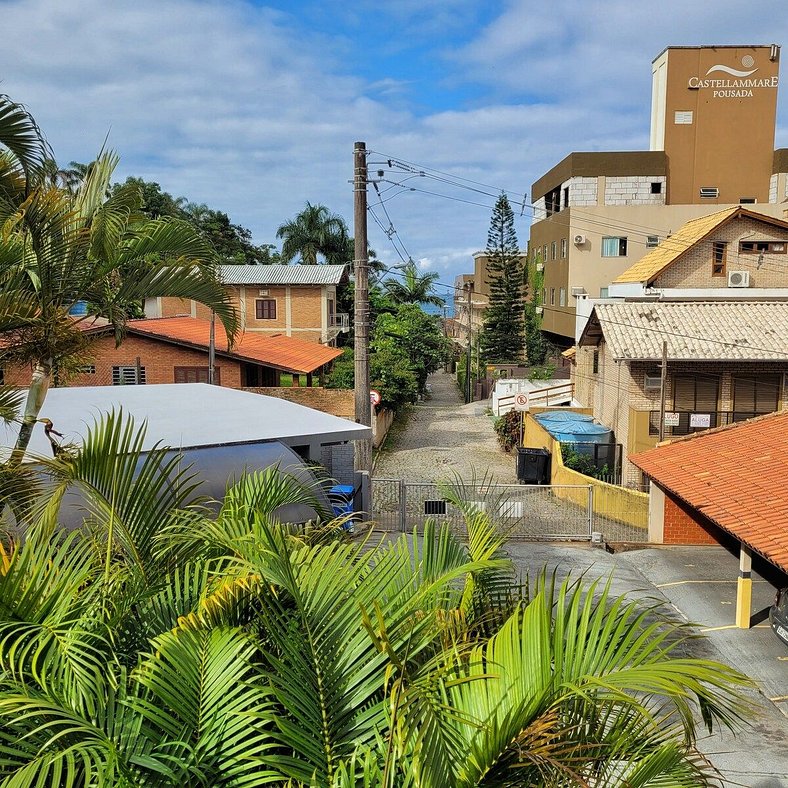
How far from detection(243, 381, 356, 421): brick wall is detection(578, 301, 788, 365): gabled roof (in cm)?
908

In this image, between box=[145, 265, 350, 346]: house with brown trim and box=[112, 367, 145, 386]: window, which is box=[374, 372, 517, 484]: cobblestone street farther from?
box=[112, 367, 145, 386]: window

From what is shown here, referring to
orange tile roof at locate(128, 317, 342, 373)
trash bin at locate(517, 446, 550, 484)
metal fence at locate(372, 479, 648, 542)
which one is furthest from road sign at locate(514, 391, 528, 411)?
metal fence at locate(372, 479, 648, 542)

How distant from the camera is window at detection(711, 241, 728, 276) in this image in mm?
28438

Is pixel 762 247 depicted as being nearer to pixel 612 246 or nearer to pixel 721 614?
pixel 612 246

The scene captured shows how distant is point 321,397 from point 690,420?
12.6 m

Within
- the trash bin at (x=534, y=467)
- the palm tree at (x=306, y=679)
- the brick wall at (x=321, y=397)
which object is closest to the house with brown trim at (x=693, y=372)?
the trash bin at (x=534, y=467)

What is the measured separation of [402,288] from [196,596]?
44.7 meters

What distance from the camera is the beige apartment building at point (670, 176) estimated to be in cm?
4103

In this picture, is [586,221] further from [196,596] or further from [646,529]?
[196,596]

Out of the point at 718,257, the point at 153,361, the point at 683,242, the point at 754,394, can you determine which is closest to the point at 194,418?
the point at 754,394

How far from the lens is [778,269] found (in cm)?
2816

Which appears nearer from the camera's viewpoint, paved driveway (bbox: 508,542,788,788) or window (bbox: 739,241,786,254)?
paved driveway (bbox: 508,542,788,788)

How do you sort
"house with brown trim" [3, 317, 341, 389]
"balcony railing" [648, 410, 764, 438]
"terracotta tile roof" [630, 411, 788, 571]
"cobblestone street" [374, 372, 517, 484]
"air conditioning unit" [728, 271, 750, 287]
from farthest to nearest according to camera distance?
"house with brown trim" [3, 317, 341, 389] < "air conditioning unit" [728, 271, 750, 287] < "cobblestone street" [374, 372, 517, 484] < "balcony railing" [648, 410, 764, 438] < "terracotta tile roof" [630, 411, 788, 571]

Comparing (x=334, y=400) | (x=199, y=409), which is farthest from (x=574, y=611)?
(x=334, y=400)
